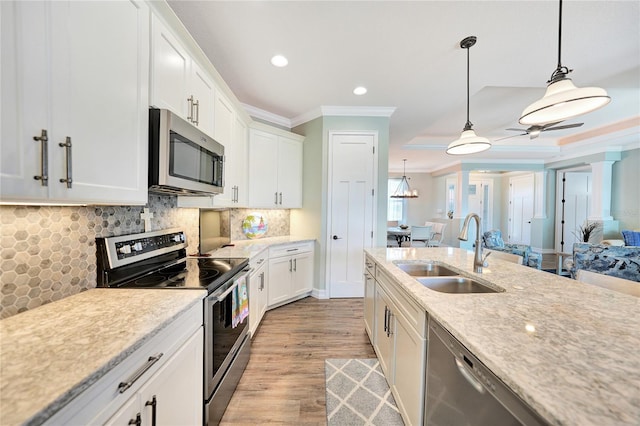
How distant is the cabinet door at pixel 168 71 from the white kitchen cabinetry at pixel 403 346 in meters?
1.83

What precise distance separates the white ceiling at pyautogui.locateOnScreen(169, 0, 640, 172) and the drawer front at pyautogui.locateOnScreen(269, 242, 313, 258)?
6.40 feet

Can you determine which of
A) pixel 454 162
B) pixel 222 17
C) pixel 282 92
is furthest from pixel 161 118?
pixel 454 162

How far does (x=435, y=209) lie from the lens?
354 inches

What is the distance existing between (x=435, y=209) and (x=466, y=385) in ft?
29.5

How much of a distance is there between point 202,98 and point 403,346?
2.25 m

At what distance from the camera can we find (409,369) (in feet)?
4.39

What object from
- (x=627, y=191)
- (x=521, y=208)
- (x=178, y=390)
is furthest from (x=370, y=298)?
(x=521, y=208)

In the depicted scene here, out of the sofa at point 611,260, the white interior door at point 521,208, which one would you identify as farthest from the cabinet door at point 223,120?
the white interior door at point 521,208

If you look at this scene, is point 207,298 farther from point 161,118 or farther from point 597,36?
point 597,36

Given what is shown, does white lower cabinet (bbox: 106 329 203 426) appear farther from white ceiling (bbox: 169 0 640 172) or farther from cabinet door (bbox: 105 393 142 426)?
white ceiling (bbox: 169 0 640 172)

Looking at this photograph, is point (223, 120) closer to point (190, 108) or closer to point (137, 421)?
point (190, 108)

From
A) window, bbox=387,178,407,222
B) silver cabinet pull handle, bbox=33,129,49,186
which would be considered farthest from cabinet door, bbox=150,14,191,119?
window, bbox=387,178,407,222

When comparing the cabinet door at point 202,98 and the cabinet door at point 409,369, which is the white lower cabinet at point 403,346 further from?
the cabinet door at point 202,98

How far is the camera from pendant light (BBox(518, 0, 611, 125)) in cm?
131
